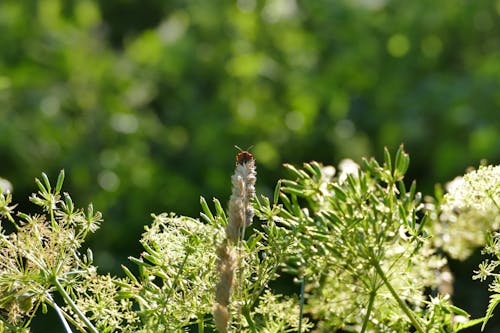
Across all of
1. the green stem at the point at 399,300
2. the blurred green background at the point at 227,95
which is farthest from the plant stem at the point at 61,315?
the blurred green background at the point at 227,95

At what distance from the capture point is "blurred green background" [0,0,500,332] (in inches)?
142

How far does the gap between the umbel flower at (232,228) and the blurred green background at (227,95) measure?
2.96 metres

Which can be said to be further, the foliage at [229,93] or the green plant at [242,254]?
the foliage at [229,93]

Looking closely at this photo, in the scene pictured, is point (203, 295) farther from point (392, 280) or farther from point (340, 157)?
point (340, 157)

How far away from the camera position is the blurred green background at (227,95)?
3602 millimetres

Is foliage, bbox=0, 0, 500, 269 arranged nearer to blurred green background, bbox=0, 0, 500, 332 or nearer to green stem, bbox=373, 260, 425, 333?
blurred green background, bbox=0, 0, 500, 332

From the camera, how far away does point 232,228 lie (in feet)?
1.36

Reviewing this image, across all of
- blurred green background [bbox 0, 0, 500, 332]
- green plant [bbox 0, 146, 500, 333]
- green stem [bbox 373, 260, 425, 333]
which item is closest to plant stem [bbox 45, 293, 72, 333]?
green plant [bbox 0, 146, 500, 333]

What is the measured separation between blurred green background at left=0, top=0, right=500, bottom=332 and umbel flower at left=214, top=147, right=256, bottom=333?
2964mm

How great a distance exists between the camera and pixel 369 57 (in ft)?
12.7

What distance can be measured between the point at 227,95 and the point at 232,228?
351 cm

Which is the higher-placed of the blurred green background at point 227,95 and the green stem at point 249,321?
the blurred green background at point 227,95

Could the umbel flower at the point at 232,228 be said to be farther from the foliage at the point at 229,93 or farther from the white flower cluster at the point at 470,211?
the foliage at the point at 229,93

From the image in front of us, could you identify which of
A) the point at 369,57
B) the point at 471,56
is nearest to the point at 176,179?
the point at 369,57
